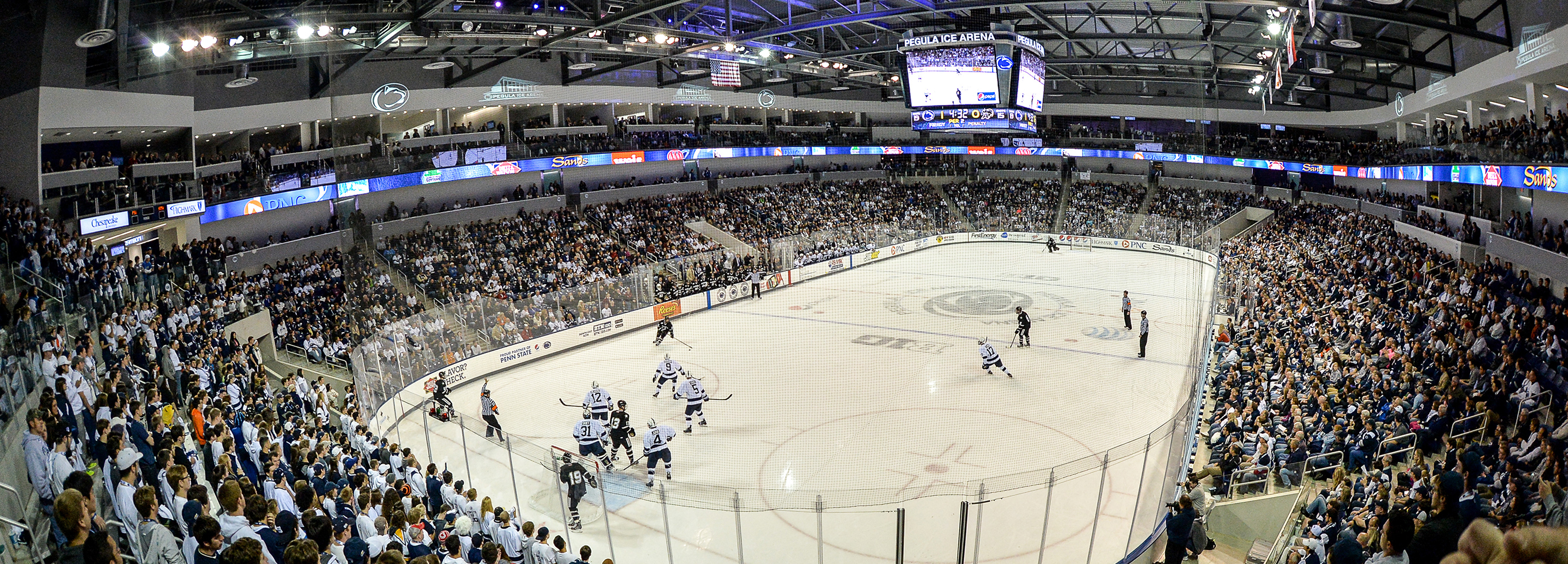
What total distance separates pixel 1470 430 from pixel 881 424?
7.49 metres

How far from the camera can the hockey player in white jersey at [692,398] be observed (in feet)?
45.7

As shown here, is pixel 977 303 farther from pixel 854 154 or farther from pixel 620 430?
pixel 854 154

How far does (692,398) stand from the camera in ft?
45.7

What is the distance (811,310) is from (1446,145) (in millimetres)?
16297

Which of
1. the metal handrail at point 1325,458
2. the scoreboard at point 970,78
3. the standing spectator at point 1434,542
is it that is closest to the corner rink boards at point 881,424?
the metal handrail at point 1325,458

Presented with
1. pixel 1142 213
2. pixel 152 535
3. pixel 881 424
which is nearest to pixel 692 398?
pixel 881 424

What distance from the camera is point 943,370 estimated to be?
57.0 ft

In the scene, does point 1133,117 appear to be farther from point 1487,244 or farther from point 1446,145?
point 1487,244

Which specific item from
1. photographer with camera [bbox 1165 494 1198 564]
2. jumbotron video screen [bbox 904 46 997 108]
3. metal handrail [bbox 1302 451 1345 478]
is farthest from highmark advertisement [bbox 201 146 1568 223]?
photographer with camera [bbox 1165 494 1198 564]

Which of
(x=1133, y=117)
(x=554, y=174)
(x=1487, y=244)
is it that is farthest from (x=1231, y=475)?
(x=1133, y=117)

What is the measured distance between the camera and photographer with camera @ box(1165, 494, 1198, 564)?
24.3 feet

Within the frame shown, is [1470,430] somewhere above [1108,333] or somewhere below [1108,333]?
above

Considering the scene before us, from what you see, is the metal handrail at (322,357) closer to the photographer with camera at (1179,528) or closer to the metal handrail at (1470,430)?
the photographer with camera at (1179,528)

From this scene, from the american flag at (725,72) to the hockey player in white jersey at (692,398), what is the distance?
1446 cm
